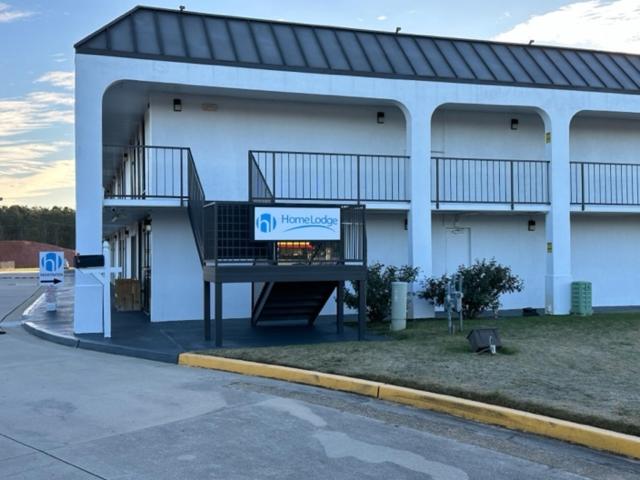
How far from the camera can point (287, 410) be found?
7250 millimetres

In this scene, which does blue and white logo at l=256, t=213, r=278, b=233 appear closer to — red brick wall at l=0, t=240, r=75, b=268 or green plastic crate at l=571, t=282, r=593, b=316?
green plastic crate at l=571, t=282, r=593, b=316

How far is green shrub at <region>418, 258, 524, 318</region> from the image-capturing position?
15141 mm

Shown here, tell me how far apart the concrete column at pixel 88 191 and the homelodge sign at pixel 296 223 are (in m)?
3.83

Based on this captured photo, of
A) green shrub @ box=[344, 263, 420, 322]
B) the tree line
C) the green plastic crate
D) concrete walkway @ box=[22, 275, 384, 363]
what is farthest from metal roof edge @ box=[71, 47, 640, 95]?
the tree line

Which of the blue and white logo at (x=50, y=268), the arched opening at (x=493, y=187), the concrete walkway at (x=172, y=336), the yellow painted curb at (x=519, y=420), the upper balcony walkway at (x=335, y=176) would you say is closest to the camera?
the yellow painted curb at (x=519, y=420)

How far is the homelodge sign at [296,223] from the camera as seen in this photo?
38.5ft

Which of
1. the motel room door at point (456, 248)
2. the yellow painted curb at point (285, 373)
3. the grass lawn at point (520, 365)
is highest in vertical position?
the motel room door at point (456, 248)

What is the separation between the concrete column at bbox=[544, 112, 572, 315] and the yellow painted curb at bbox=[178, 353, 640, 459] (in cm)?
991

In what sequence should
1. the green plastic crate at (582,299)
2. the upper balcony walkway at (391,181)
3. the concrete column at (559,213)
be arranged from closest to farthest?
the upper balcony walkway at (391,181)
the green plastic crate at (582,299)
the concrete column at (559,213)

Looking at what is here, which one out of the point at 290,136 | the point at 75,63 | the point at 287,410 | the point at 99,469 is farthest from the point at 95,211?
the point at 99,469

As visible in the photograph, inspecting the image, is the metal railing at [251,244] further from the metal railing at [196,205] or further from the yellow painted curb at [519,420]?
the yellow painted curb at [519,420]

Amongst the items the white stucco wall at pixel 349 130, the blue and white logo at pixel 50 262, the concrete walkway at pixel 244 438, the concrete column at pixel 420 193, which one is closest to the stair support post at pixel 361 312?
the concrete walkway at pixel 244 438

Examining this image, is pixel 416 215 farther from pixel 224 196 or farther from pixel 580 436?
pixel 580 436

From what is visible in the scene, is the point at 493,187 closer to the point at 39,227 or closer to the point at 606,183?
the point at 606,183
